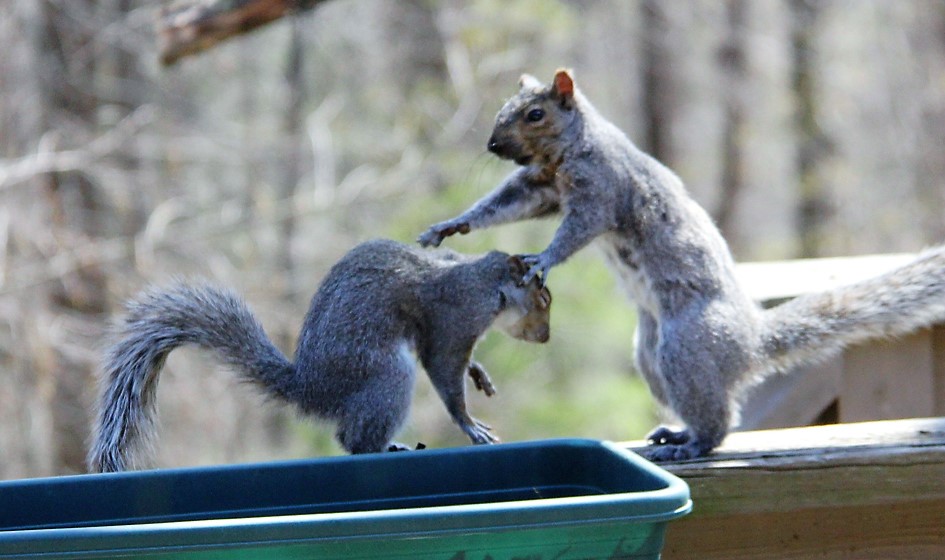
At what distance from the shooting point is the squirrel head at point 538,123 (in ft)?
10.2

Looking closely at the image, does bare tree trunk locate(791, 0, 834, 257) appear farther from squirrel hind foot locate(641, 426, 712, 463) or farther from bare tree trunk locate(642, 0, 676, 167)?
squirrel hind foot locate(641, 426, 712, 463)

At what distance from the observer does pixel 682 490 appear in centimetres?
156

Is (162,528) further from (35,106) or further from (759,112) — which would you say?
(759,112)

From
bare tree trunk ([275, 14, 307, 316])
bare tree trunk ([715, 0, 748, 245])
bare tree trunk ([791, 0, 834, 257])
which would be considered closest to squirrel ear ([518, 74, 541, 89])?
bare tree trunk ([275, 14, 307, 316])

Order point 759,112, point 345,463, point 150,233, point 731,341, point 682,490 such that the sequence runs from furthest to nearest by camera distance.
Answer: point 759,112 < point 150,233 < point 731,341 < point 345,463 < point 682,490

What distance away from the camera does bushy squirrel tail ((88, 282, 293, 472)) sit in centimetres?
252

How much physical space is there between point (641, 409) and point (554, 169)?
5.41 meters

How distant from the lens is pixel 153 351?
8.42ft

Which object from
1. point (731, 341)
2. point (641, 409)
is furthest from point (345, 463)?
point (641, 409)

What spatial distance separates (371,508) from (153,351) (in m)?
0.77

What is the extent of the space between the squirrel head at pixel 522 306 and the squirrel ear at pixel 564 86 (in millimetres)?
457

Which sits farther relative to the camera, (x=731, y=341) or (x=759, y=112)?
(x=759, y=112)

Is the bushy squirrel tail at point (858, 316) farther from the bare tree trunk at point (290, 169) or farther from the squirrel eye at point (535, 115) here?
the bare tree trunk at point (290, 169)

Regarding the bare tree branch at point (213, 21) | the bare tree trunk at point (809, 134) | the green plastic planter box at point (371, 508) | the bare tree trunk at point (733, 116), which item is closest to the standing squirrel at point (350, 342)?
the green plastic planter box at point (371, 508)
